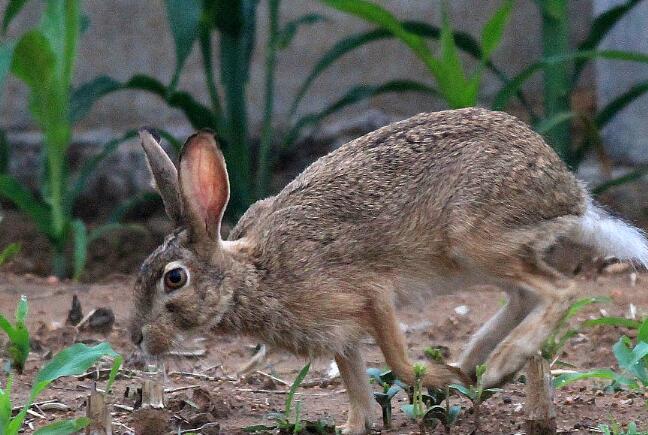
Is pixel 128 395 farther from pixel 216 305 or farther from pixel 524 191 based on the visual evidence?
pixel 524 191

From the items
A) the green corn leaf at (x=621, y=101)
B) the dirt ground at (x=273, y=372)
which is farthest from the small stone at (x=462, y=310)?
the green corn leaf at (x=621, y=101)

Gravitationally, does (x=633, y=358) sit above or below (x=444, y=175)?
below

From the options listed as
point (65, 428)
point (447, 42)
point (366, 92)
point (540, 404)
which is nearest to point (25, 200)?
point (366, 92)

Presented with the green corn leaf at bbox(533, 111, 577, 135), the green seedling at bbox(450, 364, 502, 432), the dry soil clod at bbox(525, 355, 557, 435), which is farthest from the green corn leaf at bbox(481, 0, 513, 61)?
the dry soil clod at bbox(525, 355, 557, 435)

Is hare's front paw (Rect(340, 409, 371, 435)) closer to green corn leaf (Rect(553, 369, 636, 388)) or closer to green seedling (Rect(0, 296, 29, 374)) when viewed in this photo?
green corn leaf (Rect(553, 369, 636, 388))

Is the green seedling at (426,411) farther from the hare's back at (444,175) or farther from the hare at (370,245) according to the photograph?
the hare's back at (444,175)

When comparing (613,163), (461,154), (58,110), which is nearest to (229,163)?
(58,110)

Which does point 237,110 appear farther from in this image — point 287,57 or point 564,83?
point 564,83
